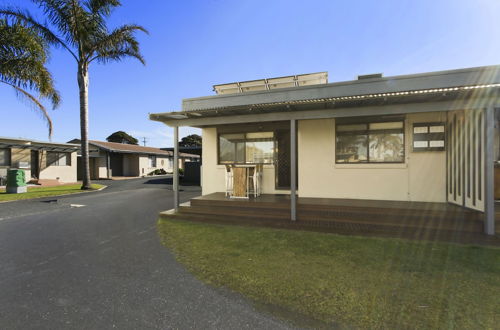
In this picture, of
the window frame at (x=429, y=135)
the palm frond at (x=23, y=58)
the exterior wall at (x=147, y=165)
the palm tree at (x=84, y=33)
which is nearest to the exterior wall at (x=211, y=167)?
the window frame at (x=429, y=135)

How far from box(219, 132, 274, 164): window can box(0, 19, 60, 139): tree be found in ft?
30.5

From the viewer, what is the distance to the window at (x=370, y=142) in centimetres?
600

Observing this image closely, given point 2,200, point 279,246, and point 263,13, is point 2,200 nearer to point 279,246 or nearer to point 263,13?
point 279,246

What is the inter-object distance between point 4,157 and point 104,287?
17.8m

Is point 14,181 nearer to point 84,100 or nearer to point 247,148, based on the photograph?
point 84,100

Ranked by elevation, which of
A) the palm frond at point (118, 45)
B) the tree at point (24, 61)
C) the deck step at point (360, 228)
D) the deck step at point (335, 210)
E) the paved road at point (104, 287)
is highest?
the palm frond at point (118, 45)

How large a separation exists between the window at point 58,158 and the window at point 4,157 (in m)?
2.37

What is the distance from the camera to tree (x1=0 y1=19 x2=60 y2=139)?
377 inches

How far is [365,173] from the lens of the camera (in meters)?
6.20

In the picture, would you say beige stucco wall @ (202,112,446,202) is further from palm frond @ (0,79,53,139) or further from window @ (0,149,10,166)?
window @ (0,149,10,166)

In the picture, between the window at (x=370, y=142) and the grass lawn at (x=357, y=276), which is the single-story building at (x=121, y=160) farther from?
the window at (x=370, y=142)

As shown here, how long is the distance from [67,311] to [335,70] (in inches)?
384

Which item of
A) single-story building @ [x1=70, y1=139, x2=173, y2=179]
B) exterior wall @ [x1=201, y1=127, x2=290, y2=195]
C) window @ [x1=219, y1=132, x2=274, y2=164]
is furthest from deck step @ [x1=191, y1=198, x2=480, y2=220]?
single-story building @ [x1=70, y1=139, x2=173, y2=179]

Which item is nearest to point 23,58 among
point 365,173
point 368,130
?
point 368,130
